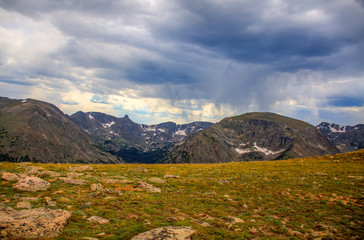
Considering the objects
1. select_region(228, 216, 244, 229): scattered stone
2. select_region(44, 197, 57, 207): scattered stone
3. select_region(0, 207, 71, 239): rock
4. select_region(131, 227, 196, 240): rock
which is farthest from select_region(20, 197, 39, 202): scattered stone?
select_region(228, 216, 244, 229): scattered stone

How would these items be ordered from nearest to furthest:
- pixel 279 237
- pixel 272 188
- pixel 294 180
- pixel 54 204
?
pixel 279 237, pixel 54 204, pixel 272 188, pixel 294 180

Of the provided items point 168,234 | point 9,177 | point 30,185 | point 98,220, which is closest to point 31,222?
point 98,220

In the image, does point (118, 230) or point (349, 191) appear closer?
point (118, 230)

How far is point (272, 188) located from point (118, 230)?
70.0 ft

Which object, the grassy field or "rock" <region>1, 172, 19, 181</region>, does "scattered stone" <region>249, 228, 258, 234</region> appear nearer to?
the grassy field

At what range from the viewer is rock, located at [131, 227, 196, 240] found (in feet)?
Answer: 35.9

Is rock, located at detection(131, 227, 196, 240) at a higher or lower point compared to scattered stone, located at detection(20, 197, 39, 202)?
higher

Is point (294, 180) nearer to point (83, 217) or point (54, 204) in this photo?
point (83, 217)

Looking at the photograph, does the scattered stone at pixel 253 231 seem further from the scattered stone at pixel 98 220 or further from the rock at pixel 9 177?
the rock at pixel 9 177

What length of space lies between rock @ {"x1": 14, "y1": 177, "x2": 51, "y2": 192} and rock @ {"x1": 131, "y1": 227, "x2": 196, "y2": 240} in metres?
13.6

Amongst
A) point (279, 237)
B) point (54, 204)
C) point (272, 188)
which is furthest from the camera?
point (272, 188)

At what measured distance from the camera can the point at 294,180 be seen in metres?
30.1

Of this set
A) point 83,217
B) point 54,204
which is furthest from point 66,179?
point 83,217

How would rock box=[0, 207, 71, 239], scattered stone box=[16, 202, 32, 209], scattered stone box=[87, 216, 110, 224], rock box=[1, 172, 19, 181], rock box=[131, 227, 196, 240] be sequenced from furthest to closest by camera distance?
rock box=[1, 172, 19, 181] < scattered stone box=[16, 202, 32, 209] < scattered stone box=[87, 216, 110, 224] < rock box=[131, 227, 196, 240] < rock box=[0, 207, 71, 239]
